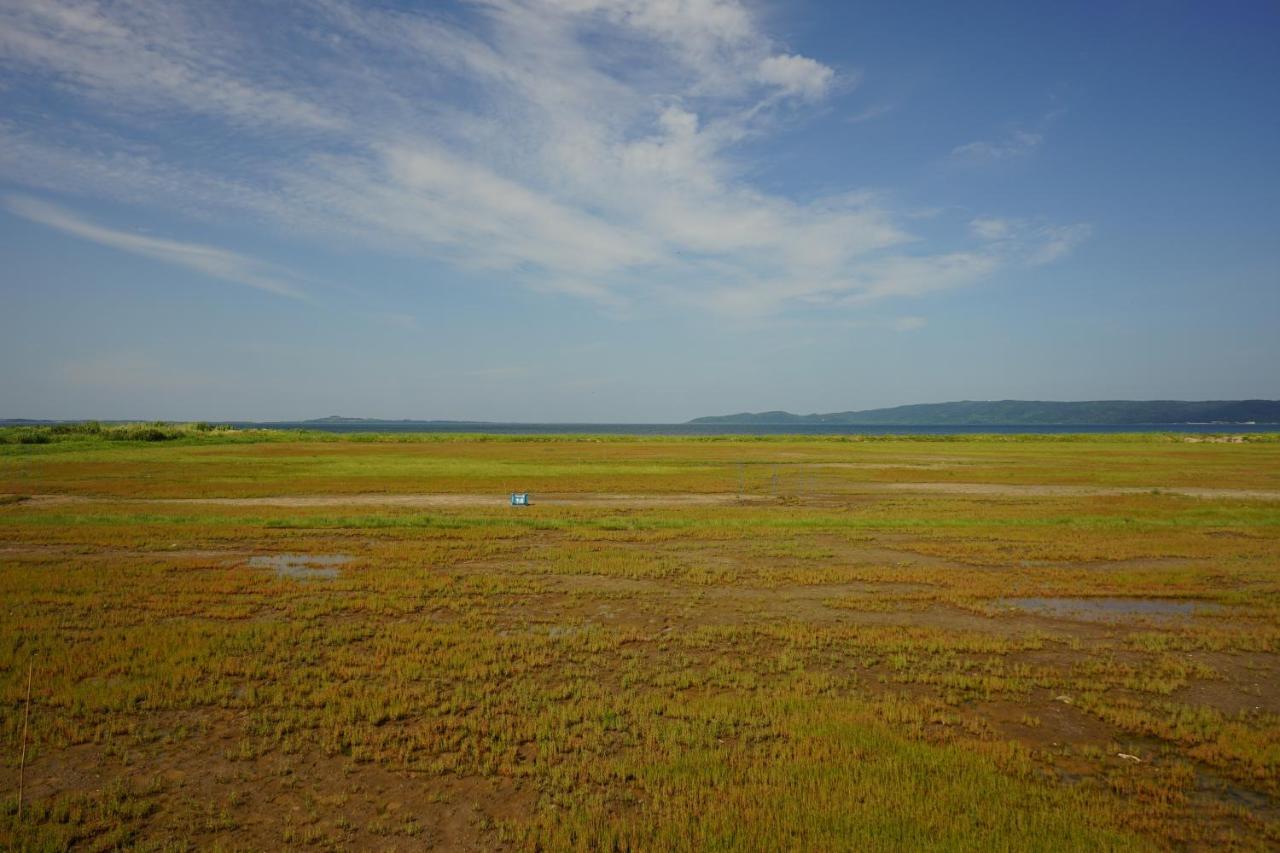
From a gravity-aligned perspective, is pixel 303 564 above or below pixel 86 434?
below

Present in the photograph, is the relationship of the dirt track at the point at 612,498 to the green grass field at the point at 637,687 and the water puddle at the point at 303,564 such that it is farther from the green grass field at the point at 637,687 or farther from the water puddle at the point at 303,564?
the water puddle at the point at 303,564

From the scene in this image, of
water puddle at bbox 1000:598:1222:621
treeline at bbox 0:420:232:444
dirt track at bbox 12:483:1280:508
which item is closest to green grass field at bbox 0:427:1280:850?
water puddle at bbox 1000:598:1222:621

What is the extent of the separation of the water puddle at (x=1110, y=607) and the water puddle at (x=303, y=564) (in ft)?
62.0

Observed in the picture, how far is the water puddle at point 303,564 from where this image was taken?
19.1m

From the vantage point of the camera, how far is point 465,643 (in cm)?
1301

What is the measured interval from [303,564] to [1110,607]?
896 inches

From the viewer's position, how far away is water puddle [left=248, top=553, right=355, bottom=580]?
A: 62.6 ft

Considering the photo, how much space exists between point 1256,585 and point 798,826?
63.9 ft

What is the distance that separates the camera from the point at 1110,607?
16375 mm

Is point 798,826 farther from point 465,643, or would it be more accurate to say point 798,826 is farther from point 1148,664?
point 1148,664

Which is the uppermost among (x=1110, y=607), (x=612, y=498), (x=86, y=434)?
(x=86, y=434)

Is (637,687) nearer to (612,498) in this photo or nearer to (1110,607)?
(1110,607)

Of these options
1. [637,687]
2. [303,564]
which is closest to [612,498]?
[303,564]

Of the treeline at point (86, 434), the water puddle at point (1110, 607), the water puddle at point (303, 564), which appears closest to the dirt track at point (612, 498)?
the water puddle at point (303, 564)
